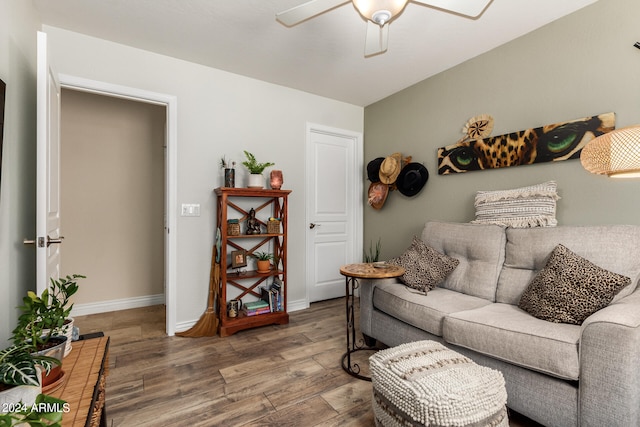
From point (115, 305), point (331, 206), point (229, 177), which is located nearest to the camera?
point (229, 177)

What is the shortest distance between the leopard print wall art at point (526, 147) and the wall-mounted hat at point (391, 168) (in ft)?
1.57

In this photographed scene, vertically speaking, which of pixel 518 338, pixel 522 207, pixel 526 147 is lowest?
pixel 518 338

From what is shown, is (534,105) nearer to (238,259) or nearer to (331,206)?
(331,206)

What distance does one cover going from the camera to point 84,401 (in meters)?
0.99

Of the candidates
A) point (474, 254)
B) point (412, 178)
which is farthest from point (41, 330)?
point (412, 178)

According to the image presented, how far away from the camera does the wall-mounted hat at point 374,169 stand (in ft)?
12.0

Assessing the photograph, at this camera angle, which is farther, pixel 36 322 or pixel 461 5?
pixel 461 5

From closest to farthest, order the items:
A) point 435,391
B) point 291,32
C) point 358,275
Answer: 1. point 435,391
2. point 358,275
3. point 291,32

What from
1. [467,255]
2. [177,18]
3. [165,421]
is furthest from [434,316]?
[177,18]

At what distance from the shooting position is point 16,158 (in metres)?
1.65

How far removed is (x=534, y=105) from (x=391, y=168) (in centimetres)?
138

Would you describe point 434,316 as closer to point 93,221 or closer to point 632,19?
point 632,19

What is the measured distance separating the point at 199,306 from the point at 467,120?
9.92ft

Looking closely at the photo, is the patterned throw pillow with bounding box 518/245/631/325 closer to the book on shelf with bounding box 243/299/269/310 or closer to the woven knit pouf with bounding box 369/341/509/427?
the woven knit pouf with bounding box 369/341/509/427
